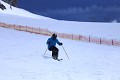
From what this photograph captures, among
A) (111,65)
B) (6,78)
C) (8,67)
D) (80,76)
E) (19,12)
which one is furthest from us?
(19,12)

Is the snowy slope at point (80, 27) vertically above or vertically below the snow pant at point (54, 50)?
above

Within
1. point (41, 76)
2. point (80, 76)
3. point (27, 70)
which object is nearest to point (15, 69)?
point (27, 70)

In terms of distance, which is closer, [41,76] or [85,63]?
[41,76]

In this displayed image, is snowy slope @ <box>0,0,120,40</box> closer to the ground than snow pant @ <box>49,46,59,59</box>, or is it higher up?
A: higher up

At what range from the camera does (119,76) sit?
1619cm

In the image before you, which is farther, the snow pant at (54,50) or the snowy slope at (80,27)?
the snowy slope at (80,27)

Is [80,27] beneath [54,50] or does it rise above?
above

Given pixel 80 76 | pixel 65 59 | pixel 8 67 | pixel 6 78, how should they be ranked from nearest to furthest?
pixel 6 78 < pixel 80 76 < pixel 8 67 < pixel 65 59

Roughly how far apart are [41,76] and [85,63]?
18.3ft

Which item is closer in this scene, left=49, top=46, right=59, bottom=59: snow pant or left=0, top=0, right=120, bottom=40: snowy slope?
left=49, top=46, right=59, bottom=59: snow pant

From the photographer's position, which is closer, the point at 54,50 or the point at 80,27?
the point at 54,50

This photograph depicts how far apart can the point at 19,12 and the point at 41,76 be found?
12120 centimetres

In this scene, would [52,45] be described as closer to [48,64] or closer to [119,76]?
[48,64]

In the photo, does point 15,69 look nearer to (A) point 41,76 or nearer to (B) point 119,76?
(A) point 41,76
